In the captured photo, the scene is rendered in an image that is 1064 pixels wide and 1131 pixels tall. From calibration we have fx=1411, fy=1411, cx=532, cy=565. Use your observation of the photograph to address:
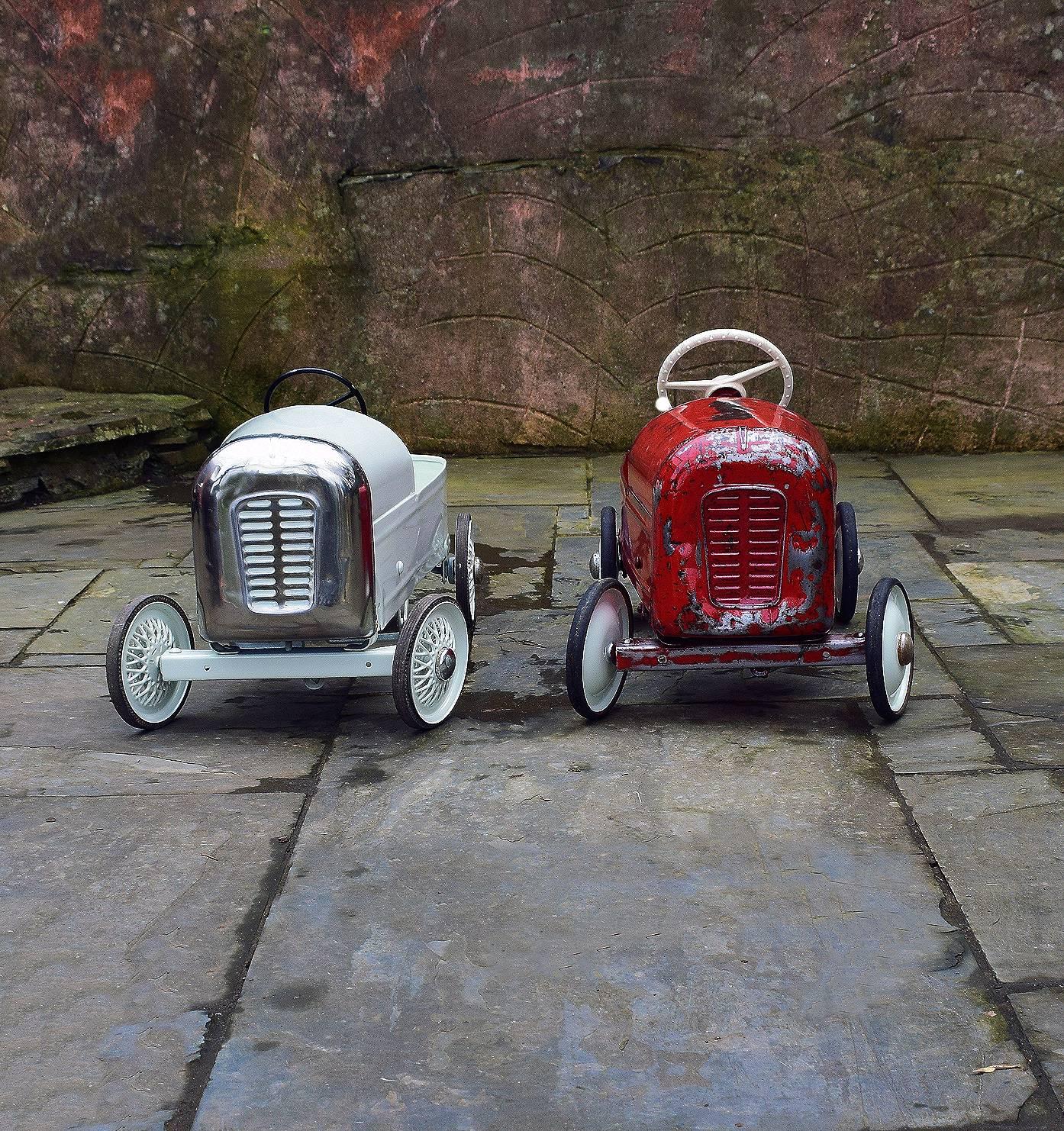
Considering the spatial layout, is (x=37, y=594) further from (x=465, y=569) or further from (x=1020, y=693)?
(x=1020, y=693)

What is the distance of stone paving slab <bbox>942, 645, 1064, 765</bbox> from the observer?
3.91 meters

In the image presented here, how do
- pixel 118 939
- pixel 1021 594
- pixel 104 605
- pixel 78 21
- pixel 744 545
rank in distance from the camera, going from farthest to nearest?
1. pixel 78 21
2. pixel 104 605
3. pixel 1021 594
4. pixel 744 545
5. pixel 118 939

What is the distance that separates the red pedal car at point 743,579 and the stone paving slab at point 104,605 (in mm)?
1700

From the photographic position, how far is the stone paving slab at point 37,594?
5.49 metres

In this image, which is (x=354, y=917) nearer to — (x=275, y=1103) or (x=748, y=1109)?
(x=275, y=1103)

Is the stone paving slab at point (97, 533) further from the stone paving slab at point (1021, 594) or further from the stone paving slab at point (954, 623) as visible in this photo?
the stone paving slab at point (1021, 594)

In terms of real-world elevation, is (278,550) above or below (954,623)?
above

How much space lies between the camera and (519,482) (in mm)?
7832

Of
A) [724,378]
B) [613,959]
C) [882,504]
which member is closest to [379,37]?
[882,504]

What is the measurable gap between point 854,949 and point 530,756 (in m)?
1.31

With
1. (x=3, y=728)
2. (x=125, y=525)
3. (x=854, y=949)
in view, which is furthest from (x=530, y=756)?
(x=125, y=525)

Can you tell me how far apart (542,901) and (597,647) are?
1123mm

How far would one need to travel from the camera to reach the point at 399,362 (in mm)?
8352

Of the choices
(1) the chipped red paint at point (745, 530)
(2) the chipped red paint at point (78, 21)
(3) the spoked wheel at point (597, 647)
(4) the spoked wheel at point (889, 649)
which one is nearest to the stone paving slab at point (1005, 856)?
(4) the spoked wheel at point (889, 649)
